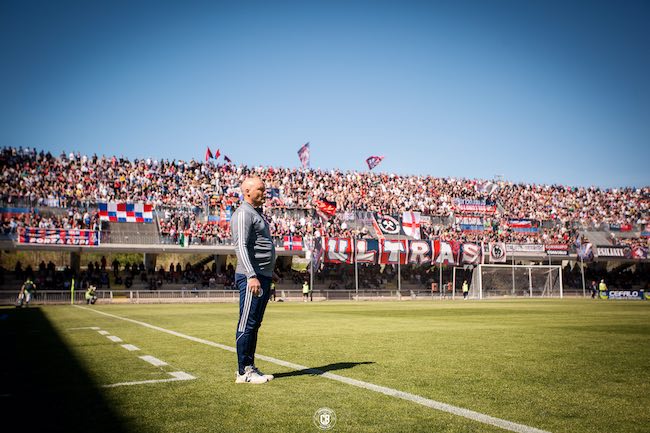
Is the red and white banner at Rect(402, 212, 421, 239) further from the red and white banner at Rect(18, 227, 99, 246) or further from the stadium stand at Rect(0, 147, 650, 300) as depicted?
the red and white banner at Rect(18, 227, 99, 246)

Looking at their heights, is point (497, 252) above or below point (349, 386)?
above

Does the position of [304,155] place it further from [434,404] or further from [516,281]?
[434,404]

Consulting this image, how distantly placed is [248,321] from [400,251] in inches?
1626

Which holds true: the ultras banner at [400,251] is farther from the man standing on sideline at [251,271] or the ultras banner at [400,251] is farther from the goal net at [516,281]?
the man standing on sideline at [251,271]

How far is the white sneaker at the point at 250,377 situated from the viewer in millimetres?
5621

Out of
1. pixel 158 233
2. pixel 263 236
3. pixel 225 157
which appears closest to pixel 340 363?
pixel 263 236

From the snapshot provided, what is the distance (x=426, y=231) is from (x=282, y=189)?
14.7 meters

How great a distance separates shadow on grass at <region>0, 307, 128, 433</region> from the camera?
400 centimetres

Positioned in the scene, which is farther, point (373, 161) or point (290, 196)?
point (373, 161)

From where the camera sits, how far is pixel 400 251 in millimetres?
46500

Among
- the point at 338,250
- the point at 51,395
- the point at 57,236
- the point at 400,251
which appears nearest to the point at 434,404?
the point at 51,395

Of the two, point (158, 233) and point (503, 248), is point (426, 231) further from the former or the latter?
point (158, 233)

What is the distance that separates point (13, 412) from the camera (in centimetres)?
439

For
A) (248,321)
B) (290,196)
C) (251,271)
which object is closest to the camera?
(251,271)
